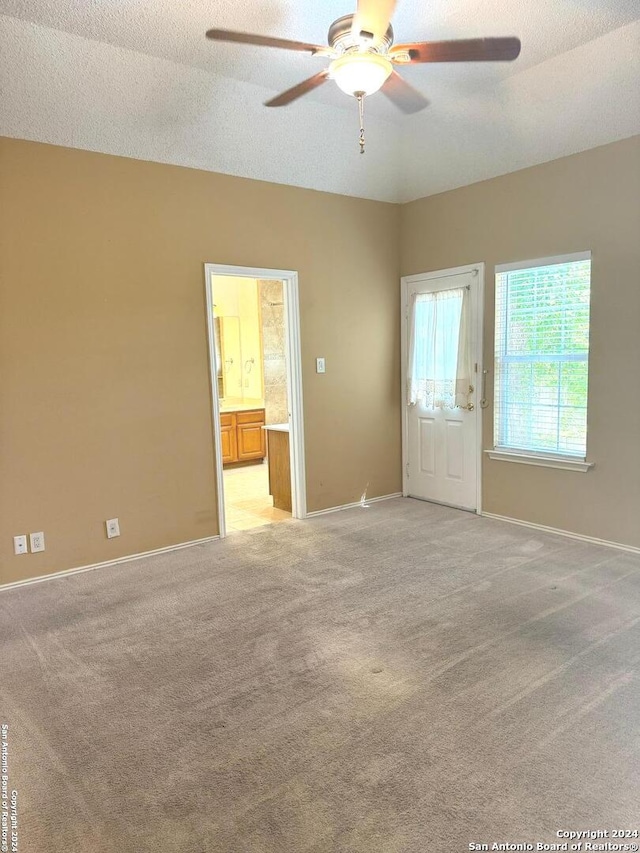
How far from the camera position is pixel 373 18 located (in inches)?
78.6

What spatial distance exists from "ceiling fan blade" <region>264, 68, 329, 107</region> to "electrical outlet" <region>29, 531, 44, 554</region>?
115 inches

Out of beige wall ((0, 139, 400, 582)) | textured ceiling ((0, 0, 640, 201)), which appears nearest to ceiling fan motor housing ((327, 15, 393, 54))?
textured ceiling ((0, 0, 640, 201))

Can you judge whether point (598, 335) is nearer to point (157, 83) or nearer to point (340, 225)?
point (340, 225)

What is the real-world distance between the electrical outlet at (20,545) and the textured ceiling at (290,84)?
2.48m

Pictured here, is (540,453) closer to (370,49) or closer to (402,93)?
(402,93)

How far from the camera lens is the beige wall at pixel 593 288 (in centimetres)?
367

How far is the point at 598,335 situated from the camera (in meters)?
3.82

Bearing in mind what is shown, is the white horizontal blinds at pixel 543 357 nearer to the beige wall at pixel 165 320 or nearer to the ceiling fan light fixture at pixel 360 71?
the beige wall at pixel 165 320

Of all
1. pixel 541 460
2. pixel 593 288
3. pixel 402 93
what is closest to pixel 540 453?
pixel 541 460

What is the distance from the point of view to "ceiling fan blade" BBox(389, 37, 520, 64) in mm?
2111

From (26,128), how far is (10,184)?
0.34m

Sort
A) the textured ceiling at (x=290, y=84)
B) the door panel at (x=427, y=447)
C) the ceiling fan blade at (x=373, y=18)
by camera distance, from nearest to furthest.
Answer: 1. the ceiling fan blade at (x=373, y=18)
2. the textured ceiling at (x=290, y=84)
3. the door panel at (x=427, y=447)

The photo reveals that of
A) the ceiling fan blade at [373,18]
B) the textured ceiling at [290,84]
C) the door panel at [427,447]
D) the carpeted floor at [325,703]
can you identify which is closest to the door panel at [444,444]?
the door panel at [427,447]

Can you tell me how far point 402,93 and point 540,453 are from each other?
9.22 feet
